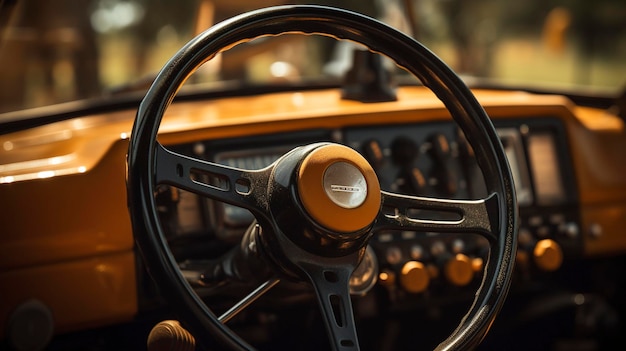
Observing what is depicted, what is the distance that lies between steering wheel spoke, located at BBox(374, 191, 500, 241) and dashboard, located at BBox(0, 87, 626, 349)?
260 millimetres

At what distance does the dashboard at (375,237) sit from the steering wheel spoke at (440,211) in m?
0.26

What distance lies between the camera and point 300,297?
6.90ft

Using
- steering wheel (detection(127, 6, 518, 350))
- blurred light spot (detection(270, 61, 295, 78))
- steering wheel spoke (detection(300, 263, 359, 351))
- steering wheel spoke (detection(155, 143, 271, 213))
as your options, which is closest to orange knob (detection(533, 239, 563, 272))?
steering wheel (detection(127, 6, 518, 350))

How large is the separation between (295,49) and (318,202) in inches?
76.7

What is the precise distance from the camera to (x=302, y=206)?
1.55 metres

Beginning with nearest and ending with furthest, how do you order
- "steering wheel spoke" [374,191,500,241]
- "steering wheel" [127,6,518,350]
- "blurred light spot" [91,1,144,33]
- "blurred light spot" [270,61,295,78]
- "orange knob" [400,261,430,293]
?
1. "steering wheel" [127,6,518,350]
2. "steering wheel spoke" [374,191,500,241]
3. "orange knob" [400,261,430,293]
4. "blurred light spot" [91,1,144,33]
5. "blurred light spot" [270,61,295,78]

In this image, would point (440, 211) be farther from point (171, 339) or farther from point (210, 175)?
point (171, 339)

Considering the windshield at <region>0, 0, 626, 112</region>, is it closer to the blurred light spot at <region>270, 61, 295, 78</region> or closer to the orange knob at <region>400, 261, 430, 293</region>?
the blurred light spot at <region>270, 61, 295, 78</region>

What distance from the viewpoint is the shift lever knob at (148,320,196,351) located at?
1.71 meters

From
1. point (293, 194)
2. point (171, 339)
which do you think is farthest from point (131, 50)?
point (293, 194)

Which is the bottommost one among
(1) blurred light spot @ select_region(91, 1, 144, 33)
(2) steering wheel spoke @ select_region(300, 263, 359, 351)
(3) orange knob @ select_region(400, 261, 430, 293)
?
(3) orange knob @ select_region(400, 261, 430, 293)

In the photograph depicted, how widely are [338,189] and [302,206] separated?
0.07m

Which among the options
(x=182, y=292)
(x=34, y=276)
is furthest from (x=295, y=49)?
(x=182, y=292)

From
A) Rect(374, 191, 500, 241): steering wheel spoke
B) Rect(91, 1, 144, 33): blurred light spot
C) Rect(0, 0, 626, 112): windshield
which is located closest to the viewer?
Rect(374, 191, 500, 241): steering wheel spoke
